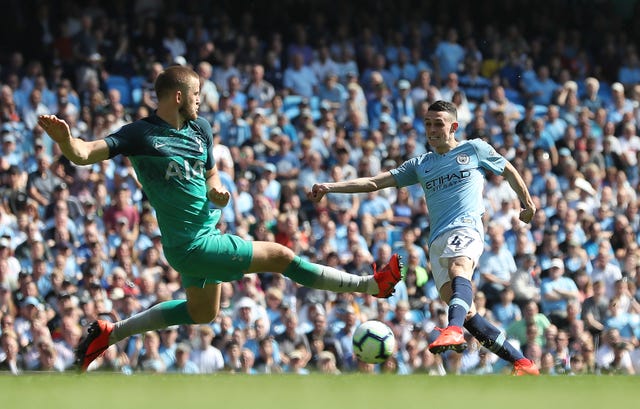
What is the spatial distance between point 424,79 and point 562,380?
12300 mm

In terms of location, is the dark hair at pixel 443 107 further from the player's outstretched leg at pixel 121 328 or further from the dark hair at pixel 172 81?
the player's outstretched leg at pixel 121 328

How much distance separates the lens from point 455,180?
9414 millimetres

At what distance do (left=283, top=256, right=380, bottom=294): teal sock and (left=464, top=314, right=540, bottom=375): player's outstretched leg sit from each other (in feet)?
3.13

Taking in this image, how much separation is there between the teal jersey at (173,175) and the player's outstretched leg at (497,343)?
7.38 feet

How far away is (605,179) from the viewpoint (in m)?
18.5

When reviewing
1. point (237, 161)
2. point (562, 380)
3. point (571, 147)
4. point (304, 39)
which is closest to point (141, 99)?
point (237, 161)

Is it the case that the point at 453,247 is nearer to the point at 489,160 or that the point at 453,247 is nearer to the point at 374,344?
the point at 489,160

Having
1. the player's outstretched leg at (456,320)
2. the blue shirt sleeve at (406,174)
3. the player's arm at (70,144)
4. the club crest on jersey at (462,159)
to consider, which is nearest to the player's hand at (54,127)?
the player's arm at (70,144)

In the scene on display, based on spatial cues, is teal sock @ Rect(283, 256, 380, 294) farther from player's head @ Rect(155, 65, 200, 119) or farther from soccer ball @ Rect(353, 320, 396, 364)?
player's head @ Rect(155, 65, 200, 119)

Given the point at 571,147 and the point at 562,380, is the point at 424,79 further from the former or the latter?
the point at 562,380

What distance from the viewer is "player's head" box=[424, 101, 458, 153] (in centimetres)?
938

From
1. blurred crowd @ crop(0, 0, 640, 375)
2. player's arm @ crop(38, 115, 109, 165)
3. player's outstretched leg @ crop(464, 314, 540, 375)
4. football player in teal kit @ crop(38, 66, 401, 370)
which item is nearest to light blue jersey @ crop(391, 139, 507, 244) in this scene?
player's outstretched leg @ crop(464, 314, 540, 375)

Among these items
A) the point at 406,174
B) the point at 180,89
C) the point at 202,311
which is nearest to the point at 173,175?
the point at 180,89

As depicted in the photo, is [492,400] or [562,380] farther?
[562,380]
